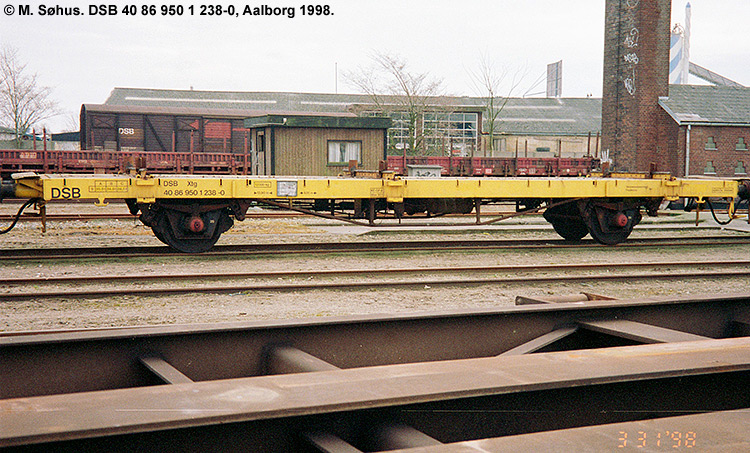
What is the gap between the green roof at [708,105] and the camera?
35.2 meters

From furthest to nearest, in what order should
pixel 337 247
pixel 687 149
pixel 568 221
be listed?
1. pixel 687 149
2. pixel 568 221
3. pixel 337 247

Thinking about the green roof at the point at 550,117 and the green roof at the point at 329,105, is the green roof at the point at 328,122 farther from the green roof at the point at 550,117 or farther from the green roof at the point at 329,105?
the green roof at the point at 550,117

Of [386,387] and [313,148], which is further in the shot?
[313,148]

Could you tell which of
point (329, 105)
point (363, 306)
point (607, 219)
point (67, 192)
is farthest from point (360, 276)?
point (329, 105)

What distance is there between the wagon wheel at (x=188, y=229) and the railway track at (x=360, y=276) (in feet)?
8.32

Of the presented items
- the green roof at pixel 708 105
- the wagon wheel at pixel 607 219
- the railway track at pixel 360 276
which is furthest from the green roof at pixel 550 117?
the railway track at pixel 360 276

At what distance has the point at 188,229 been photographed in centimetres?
1209

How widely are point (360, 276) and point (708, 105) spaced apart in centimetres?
3530

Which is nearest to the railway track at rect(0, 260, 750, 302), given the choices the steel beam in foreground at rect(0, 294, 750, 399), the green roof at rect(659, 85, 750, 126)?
the steel beam in foreground at rect(0, 294, 750, 399)

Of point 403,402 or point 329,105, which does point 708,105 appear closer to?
point 329,105

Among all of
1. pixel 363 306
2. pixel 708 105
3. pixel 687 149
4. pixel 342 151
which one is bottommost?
pixel 363 306

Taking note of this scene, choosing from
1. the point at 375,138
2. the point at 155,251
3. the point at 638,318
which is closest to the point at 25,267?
the point at 155,251

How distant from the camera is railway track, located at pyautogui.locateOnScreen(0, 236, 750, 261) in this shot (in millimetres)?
11750

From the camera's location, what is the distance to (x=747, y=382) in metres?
2.32
